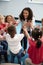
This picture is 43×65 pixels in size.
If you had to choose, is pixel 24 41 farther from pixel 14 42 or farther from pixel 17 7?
pixel 17 7

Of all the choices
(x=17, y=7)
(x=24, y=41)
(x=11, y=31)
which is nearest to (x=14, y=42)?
(x=11, y=31)

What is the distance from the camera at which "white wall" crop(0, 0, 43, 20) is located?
5.66m

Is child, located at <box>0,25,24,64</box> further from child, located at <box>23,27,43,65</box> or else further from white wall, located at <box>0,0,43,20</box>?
white wall, located at <box>0,0,43,20</box>

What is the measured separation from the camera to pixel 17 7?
5.84 m

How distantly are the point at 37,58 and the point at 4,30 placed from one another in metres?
0.87

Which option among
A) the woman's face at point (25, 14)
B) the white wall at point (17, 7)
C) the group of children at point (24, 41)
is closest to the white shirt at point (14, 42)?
the group of children at point (24, 41)

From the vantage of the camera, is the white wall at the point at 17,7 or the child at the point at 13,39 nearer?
the child at the point at 13,39

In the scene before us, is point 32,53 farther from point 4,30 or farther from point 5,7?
point 5,7

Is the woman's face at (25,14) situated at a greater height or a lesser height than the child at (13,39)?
greater

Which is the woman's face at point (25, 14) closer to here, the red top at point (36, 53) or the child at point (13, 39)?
the child at point (13, 39)

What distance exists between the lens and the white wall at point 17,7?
566 centimetres

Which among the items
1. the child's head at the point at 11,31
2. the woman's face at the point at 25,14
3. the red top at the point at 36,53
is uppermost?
the woman's face at the point at 25,14

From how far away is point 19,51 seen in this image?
246 cm

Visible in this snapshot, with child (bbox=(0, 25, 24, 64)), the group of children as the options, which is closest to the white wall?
the group of children
